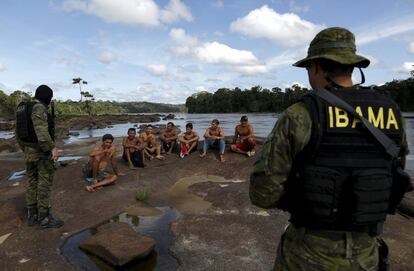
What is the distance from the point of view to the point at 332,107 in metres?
1.85

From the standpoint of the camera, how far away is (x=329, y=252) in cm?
197

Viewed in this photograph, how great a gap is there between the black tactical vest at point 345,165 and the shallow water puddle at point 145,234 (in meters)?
3.04

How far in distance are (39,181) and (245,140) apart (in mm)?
6337

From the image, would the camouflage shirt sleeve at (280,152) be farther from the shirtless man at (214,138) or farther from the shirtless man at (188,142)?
the shirtless man at (188,142)

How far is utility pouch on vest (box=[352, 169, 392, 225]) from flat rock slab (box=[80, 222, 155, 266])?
10.9 feet

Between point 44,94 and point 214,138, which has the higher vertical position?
point 44,94

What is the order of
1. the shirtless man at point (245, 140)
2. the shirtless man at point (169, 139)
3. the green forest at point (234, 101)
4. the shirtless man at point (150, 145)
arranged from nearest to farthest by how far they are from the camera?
the shirtless man at point (245, 140)
the shirtless man at point (150, 145)
the shirtless man at point (169, 139)
the green forest at point (234, 101)

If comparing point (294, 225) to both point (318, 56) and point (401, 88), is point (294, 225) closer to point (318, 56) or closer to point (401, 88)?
point (318, 56)

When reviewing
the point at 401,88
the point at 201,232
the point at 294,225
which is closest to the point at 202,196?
the point at 201,232

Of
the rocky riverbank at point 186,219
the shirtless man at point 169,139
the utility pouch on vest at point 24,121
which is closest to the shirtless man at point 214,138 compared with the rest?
the rocky riverbank at point 186,219

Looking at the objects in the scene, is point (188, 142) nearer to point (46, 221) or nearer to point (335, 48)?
point (46, 221)

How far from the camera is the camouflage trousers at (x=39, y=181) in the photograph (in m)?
5.59

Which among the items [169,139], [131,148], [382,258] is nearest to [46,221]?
[131,148]

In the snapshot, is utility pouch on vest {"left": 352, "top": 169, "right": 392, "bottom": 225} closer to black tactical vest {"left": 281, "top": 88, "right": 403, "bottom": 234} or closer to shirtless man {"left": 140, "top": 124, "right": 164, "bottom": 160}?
black tactical vest {"left": 281, "top": 88, "right": 403, "bottom": 234}
